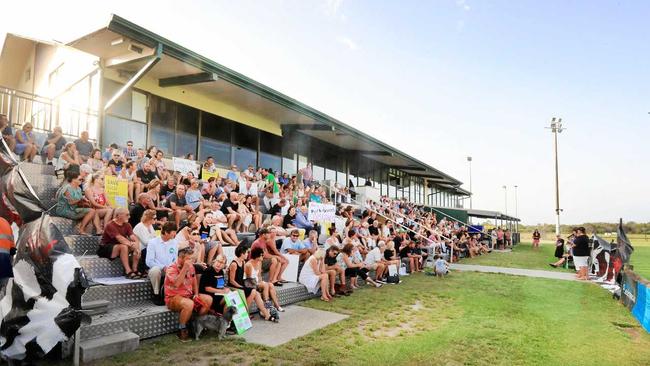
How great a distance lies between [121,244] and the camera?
5.98 m

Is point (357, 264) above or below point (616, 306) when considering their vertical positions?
above

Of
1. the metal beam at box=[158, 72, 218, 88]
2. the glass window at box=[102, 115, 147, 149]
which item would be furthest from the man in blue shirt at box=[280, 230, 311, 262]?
the glass window at box=[102, 115, 147, 149]

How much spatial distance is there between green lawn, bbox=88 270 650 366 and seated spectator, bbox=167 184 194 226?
10.4ft

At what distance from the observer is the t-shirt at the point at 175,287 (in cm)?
539

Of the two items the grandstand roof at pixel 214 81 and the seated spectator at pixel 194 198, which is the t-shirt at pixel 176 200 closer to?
the seated spectator at pixel 194 198

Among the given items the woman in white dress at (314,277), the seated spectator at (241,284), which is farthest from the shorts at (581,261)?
the seated spectator at (241,284)

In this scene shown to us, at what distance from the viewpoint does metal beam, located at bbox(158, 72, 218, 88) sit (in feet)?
40.1

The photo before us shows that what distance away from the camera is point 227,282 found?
6500 millimetres

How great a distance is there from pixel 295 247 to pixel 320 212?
310cm

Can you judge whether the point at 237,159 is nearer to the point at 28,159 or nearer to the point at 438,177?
the point at 28,159

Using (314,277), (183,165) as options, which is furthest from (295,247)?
(183,165)

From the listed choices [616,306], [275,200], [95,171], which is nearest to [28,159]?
[95,171]

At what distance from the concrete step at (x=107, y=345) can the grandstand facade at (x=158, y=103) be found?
7.43 meters

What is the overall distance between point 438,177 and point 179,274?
32.5m
